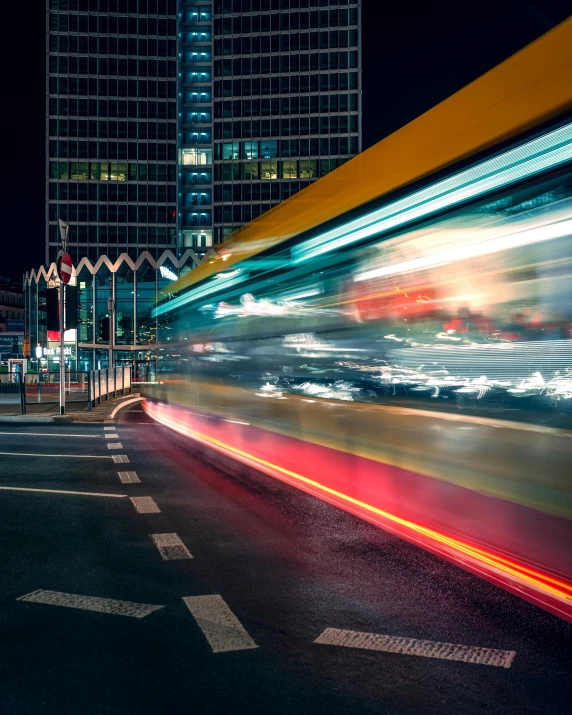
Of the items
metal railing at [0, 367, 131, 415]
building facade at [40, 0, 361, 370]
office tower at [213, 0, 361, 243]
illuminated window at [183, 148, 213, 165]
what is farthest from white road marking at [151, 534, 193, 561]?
illuminated window at [183, 148, 213, 165]

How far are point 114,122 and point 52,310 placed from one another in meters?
78.9

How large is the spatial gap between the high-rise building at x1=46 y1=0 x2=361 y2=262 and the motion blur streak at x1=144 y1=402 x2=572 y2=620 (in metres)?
88.7

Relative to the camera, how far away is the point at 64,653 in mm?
4262

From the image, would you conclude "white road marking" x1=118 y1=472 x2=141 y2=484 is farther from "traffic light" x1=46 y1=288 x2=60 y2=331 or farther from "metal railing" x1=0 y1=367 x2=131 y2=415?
"traffic light" x1=46 y1=288 x2=60 y2=331

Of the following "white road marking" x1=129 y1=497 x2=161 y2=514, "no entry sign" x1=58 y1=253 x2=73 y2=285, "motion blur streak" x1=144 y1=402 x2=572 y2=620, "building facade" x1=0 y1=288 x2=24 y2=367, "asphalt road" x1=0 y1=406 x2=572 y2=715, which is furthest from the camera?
"building facade" x1=0 y1=288 x2=24 y2=367

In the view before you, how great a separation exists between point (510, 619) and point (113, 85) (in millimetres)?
102579

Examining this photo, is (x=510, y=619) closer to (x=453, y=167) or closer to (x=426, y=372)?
(x=426, y=372)

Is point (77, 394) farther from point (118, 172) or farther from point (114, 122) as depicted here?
point (114, 122)

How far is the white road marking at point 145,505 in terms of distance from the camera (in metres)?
8.66

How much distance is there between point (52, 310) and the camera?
25.7 m

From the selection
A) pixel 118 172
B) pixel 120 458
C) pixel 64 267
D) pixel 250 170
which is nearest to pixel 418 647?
pixel 120 458

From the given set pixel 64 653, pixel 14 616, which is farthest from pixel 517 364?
pixel 14 616

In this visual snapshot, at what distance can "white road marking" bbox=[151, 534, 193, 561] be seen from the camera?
6.60 metres

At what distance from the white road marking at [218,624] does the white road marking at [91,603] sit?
0.97 ft
